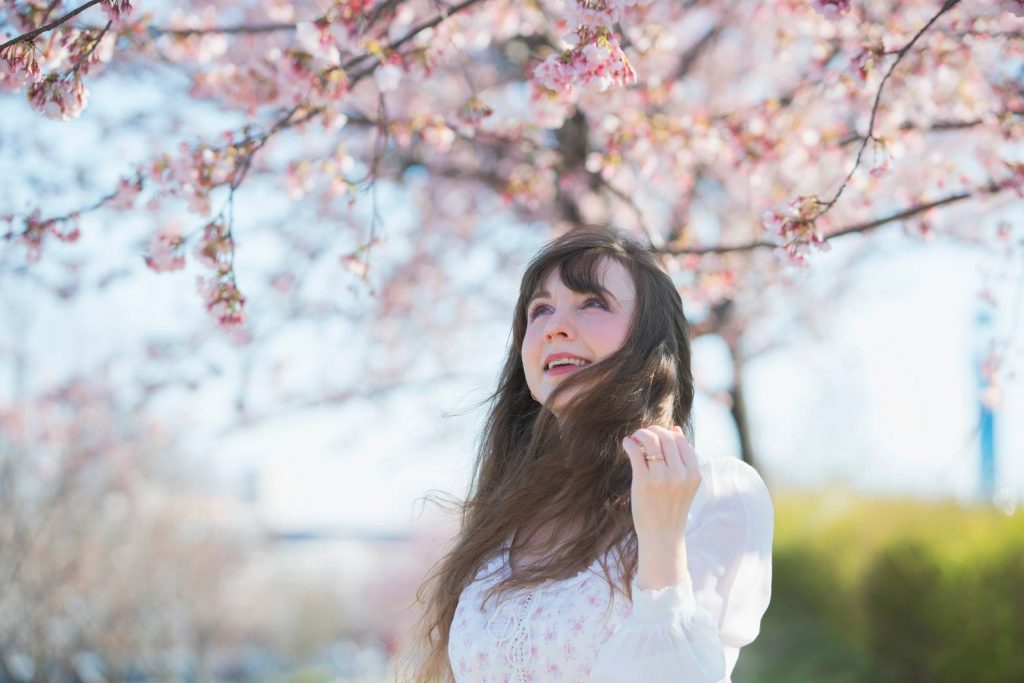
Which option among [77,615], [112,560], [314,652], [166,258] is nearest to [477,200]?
[166,258]

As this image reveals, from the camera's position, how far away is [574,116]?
432 centimetres

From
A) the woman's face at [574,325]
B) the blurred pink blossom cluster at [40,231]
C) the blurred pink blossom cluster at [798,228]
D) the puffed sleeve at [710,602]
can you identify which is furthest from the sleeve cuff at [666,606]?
the blurred pink blossom cluster at [40,231]

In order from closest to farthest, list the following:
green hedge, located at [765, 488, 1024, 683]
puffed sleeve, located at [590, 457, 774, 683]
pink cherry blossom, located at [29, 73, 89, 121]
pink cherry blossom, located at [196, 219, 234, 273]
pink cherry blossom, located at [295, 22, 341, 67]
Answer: puffed sleeve, located at [590, 457, 774, 683], pink cherry blossom, located at [29, 73, 89, 121], pink cherry blossom, located at [295, 22, 341, 67], pink cherry blossom, located at [196, 219, 234, 273], green hedge, located at [765, 488, 1024, 683]

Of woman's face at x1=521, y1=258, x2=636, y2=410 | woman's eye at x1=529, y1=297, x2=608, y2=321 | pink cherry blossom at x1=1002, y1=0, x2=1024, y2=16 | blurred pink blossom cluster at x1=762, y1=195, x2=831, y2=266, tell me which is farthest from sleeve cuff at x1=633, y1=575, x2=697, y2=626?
pink cherry blossom at x1=1002, y1=0, x2=1024, y2=16

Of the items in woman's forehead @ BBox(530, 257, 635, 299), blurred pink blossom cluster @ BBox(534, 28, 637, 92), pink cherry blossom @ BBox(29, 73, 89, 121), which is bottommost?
woman's forehead @ BBox(530, 257, 635, 299)

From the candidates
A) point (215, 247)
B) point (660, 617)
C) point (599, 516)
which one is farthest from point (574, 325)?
point (215, 247)

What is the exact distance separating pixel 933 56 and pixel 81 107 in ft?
8.00

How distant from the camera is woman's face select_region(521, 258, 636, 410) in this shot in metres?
1.89

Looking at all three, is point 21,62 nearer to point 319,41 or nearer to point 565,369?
point 319,41

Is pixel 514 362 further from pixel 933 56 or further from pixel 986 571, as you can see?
pixel 986 571

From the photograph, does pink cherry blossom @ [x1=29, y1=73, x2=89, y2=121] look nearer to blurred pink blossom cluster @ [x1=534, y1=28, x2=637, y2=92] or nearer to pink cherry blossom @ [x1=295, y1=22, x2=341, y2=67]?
pink cherry blossom @ [x1=295, y1=22, x2=341, y2=67]

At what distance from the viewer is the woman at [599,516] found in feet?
4.90

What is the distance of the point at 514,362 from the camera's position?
2309 millimetres

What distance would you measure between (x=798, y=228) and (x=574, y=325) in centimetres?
69
